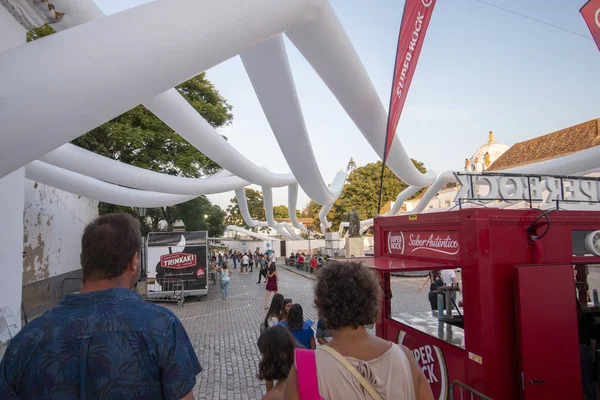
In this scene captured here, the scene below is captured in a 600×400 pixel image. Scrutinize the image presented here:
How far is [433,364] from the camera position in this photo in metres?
3.81

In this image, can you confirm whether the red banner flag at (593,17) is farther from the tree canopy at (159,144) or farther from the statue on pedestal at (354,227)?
the statue on pedestal at (354,227)

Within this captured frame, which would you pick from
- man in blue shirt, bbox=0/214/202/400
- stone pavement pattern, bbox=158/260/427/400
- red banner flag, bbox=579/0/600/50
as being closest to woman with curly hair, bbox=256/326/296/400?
stone pavement pattern, bbox=158/260/427/400

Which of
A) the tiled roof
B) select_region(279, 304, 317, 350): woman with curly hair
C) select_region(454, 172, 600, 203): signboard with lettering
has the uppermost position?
the tiled roof

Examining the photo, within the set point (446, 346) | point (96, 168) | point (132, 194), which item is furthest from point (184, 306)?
point (446, 346)

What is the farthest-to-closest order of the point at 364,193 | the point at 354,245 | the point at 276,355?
1. the point at 364,193
2. the point at 354,245
3. the point at 276,355

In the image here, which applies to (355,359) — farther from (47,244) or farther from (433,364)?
(47,244)

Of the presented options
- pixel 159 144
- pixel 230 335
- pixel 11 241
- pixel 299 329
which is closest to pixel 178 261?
pixel 230 335

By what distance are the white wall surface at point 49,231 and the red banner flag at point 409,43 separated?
418 inches

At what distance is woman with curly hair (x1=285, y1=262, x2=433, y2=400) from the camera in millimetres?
1688

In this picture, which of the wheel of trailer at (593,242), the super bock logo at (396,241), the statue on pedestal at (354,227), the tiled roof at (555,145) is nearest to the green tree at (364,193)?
the tiled roof at (555,145)

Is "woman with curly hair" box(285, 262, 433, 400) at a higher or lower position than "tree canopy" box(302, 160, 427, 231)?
lower

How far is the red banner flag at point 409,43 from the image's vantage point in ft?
16.2

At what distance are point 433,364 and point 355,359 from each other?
8.25 ft

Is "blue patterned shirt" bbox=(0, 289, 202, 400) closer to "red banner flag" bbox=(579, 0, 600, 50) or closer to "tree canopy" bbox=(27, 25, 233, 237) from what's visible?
"red banner flag" bbox=(579, 0, 600, 50)
